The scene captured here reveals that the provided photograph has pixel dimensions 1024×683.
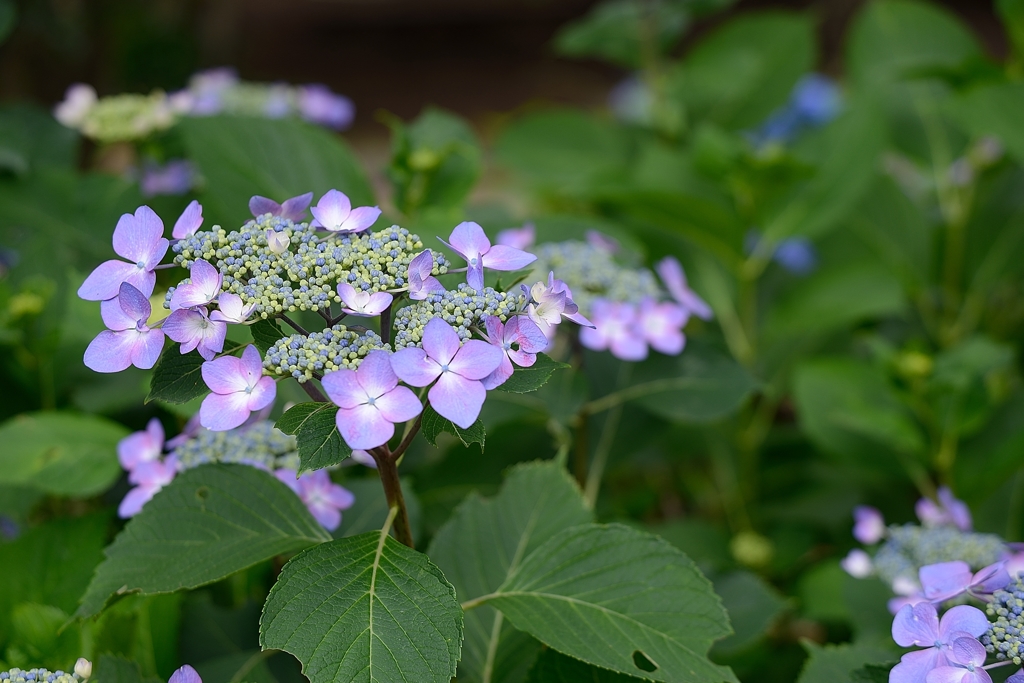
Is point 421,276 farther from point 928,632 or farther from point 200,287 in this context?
point 928,632

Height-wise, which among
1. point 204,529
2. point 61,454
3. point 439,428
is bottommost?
point 61,454

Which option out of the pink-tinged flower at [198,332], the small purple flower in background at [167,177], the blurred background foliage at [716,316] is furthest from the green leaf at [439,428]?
the small purple flower in background at [167,177]

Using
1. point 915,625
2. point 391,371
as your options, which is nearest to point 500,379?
point 391,371

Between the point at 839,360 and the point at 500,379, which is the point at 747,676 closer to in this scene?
the point at 839,360

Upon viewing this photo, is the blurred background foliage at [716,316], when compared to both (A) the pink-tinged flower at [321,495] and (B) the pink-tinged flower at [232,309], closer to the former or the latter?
(A) the pink-tinged flower at [321,495]

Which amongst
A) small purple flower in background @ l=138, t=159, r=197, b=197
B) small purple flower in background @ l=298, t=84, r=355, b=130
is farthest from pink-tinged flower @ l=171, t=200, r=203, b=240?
small purple flower in background @ l=298, t=84, r=355, b=130

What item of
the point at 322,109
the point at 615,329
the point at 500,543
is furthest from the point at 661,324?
the point at 322,109
